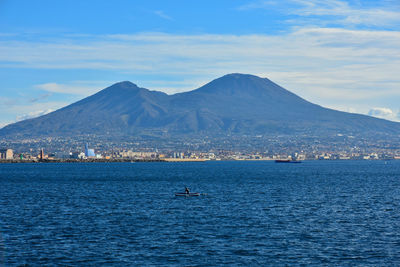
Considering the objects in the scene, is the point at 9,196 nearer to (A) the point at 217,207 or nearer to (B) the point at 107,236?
(A) the point at 217,207

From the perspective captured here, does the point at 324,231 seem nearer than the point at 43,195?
Yes

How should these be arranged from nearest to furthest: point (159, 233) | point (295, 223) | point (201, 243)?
1. point (201, 243)
2. point (159, 233)
3. point (295, 223)

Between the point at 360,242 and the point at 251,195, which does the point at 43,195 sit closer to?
the point at 251,195

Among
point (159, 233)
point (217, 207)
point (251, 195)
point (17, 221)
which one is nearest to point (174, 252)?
point (159, 233)

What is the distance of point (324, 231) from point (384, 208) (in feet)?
63.7

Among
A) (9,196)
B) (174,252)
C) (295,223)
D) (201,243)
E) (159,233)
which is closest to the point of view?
(174,252)

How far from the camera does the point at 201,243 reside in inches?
1608

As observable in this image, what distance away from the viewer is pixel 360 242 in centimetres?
4131

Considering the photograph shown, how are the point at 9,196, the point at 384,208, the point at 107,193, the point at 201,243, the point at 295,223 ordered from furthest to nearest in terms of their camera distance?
the point at 107,193 → the point at 9,196 → the point at 384,208 → the point at 295,223 → the point at 201,243

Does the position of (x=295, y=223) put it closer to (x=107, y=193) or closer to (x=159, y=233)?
(x=159, y=233)

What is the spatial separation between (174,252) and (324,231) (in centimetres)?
1360

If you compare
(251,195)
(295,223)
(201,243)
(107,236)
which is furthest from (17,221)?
(251,195)

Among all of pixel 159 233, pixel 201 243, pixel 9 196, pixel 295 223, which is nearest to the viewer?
pixel 201 243

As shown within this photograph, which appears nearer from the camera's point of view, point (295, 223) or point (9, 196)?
point (295, 223)
